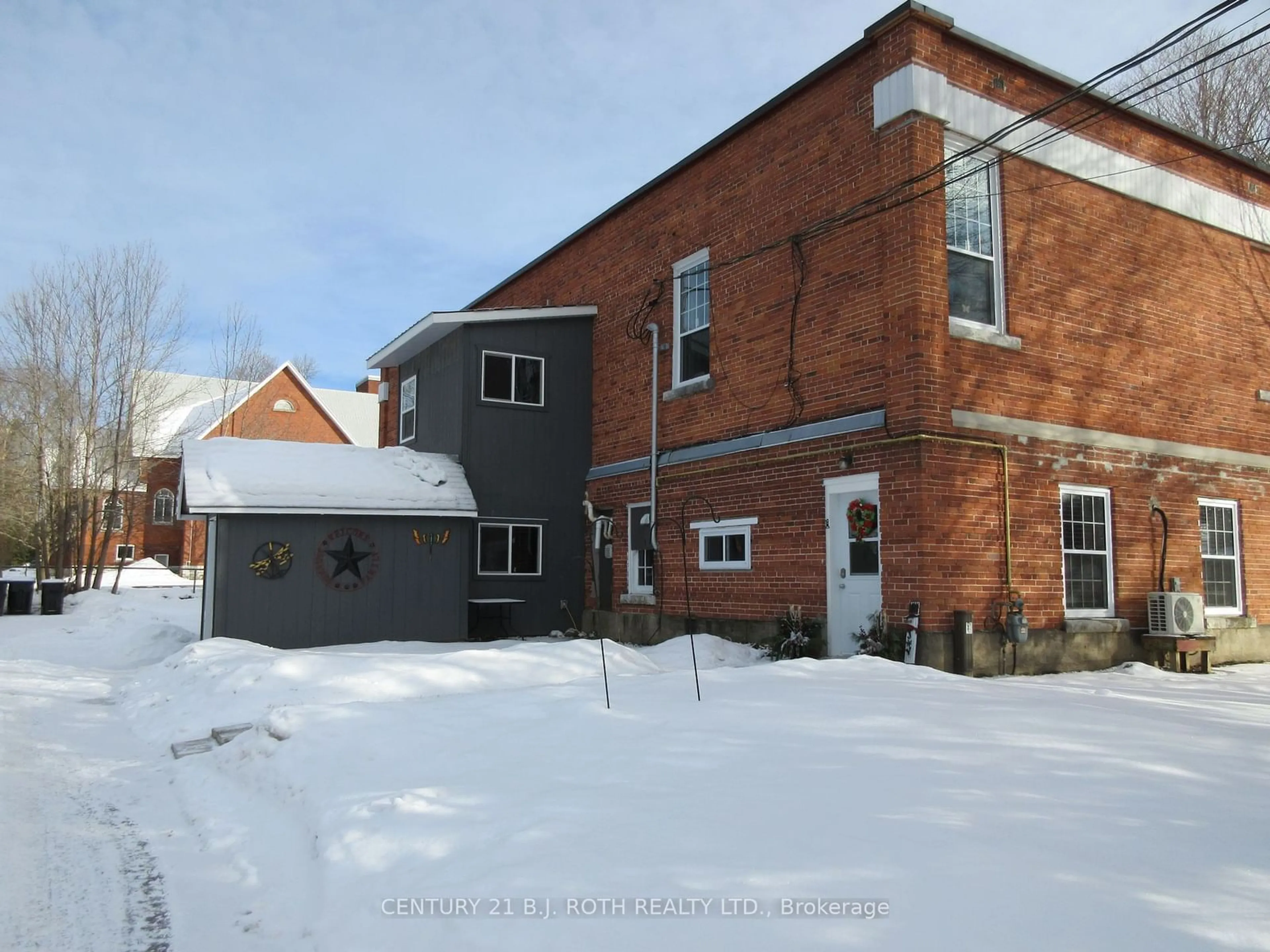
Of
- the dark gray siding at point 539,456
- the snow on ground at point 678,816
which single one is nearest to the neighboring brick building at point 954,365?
the dark gray siding at point 539,456

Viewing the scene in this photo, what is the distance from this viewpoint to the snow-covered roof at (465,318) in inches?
642

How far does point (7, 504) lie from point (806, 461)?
105 feet

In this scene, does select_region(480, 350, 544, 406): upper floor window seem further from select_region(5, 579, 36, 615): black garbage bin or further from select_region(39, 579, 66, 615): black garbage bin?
select_region(5, 579, 36, 615): black garbage bin

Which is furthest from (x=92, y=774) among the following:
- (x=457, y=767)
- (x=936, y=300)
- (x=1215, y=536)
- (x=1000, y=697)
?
(x=1215, y=536)

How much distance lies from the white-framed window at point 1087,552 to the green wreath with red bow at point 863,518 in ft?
8.25

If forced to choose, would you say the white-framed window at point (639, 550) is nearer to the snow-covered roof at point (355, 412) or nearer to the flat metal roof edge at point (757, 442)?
the flat metal roof edge at point (757, 442)

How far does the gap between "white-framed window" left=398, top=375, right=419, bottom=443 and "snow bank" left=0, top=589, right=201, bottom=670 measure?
5585mm

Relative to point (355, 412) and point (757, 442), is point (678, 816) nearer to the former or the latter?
point (757, 442)

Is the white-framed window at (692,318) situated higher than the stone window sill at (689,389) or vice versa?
the white-framed window at (692,318)

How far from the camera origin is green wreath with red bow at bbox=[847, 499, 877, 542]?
10742 millimetres

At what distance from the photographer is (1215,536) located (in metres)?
13.4

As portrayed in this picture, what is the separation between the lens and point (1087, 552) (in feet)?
38.0

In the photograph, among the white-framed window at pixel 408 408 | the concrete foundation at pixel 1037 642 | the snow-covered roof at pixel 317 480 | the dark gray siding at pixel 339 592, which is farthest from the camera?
the white-framed window at pixel 408 408

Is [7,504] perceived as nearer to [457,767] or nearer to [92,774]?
[92,774]
